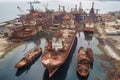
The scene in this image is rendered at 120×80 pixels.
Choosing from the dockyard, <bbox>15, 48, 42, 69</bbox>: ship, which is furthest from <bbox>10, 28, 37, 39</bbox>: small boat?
<bbox>15, 48, 42, 69</bbox>: ship

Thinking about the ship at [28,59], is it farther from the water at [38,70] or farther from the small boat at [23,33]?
Result: the small boat at [23,33]

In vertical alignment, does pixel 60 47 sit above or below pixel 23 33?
below

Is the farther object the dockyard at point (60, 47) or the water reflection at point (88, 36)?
the water reflection at point (88, 36)

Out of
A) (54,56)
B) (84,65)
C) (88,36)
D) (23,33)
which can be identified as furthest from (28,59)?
(88,36)

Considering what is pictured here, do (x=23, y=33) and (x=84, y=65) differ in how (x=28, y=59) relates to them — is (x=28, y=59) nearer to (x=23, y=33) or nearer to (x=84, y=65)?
(x=84, y=65)

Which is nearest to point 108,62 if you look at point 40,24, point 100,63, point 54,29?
point 100,63

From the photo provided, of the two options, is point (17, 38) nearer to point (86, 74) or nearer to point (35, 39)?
point (35, 39)

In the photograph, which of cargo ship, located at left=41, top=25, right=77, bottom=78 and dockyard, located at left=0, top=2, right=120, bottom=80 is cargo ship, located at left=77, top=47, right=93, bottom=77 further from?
cargo ship, located at left=41, top=25, right=77, bottom=78

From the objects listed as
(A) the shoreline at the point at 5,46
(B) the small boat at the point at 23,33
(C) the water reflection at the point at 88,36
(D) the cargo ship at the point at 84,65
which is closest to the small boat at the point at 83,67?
(D) the cargo ship at the point at 84,65

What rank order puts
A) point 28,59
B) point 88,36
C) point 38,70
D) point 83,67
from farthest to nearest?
point 88,36 → point 28,59 → point 38,70 → point 83,67

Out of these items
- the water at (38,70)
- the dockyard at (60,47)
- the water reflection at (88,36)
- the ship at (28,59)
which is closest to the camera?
the water at (38,70)

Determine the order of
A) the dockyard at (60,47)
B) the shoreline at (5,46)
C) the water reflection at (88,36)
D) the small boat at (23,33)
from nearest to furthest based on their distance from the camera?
the dockyard at (60,47) < the shoreline at (5,46) < the small boat at (23,33) < the water reflection at (88,36)
